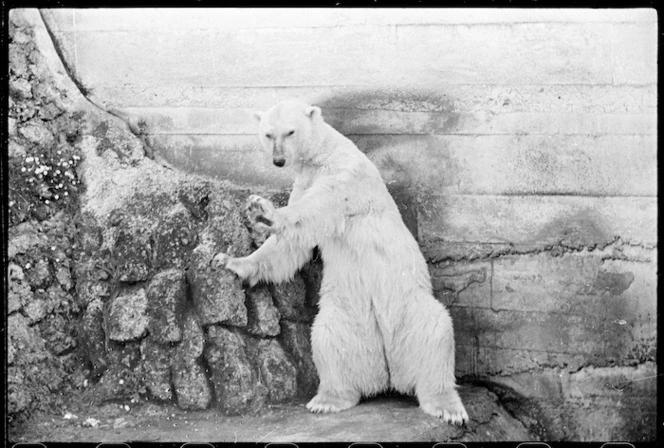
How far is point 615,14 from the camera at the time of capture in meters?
5.68

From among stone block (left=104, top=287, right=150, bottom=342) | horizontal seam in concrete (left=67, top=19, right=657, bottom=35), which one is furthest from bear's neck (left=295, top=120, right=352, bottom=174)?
stone block (left=104, top=287, right=150, bottom=342)

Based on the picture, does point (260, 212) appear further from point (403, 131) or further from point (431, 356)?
point (431, 356)

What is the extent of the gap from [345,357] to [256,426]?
0.80m

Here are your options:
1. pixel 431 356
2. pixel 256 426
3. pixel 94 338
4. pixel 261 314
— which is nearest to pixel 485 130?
pixel 431 356

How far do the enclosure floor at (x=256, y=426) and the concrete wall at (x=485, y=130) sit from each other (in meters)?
0.81

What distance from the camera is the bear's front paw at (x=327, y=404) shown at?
542 cm

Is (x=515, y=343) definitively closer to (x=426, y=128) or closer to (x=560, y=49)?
(x=426, y=128)

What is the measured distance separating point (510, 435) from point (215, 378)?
87.6 inches

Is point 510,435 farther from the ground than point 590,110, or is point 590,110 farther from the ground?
point 590,110

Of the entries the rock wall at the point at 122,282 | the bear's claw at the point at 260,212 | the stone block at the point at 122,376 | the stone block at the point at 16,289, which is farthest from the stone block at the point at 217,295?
the stone block at the point at 16,289

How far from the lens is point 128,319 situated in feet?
17.9

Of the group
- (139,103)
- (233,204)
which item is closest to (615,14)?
(233,204)

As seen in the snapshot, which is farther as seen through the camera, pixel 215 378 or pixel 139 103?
pixel 139 103

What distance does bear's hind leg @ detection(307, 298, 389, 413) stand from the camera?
5.46 m
